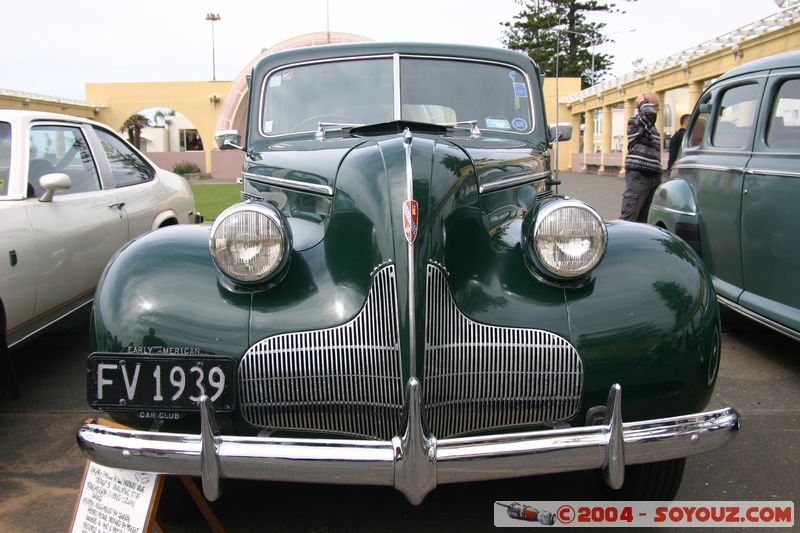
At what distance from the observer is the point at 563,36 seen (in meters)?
44.5

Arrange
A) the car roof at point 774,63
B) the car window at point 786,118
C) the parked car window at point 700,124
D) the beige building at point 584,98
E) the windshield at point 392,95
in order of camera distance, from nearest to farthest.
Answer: the windshield at point 392,95 → the car window at point 786,118 → the car roof at point 774,63 → the parked car window at point 700,124 → the beige building at point 584,98

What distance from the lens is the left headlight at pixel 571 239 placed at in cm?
234

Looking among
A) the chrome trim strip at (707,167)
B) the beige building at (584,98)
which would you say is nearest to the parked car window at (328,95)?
the chrome trim strip at (707,167)

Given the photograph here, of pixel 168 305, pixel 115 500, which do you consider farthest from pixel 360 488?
pixel 168 305

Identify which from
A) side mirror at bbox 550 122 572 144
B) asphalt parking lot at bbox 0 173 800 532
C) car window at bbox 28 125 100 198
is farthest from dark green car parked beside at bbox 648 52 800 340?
car window at bbox 28 125 100 198

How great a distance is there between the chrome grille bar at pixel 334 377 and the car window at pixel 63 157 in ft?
8.90

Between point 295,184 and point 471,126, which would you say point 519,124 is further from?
point 295,184

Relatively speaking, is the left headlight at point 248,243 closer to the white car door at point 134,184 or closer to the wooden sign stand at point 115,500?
the wooden sign stand at point 115,500

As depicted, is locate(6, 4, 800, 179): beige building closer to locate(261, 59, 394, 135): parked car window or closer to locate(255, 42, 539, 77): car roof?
locate(255, 42, 539, 77): car roof

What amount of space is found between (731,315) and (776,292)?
5.49ft

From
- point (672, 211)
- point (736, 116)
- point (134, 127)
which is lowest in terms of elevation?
point (672, 211)

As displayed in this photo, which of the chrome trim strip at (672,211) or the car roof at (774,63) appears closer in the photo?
the car roof at (774,63)

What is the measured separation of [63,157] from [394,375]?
11.7 feet

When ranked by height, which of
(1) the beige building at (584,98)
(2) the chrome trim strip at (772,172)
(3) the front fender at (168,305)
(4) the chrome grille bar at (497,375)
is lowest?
(4) the chrome grille bar at (497,375)
